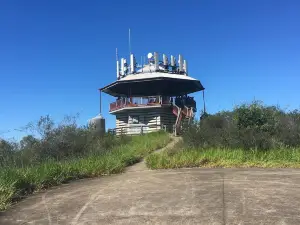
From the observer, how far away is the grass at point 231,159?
1318 centimetres

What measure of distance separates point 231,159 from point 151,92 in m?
31.2

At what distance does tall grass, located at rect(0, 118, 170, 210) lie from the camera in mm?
9477

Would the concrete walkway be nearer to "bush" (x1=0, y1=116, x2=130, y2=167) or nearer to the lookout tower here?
"bush" (x1=0, y1=116, x2=130, y2=167)

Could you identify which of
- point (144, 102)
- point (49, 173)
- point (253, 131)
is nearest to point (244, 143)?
point (253, 131)

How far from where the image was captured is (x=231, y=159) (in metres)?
13.8

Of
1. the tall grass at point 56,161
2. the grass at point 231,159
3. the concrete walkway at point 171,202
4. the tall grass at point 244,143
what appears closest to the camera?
the concrete walkway at point 171,202

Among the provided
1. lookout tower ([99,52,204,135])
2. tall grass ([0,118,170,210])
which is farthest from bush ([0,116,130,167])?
lookout tower ([99,52,204,135])

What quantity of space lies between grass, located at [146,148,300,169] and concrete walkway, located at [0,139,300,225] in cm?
272

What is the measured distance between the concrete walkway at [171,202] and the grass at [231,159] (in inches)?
107

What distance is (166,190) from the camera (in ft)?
28.7

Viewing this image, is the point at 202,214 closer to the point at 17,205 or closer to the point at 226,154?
the point at 17,205

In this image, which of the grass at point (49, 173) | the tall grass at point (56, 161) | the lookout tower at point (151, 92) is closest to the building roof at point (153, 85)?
the lookout tower at point (151, 92)

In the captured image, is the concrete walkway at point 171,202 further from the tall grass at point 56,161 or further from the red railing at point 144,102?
the red railing at point 144,102

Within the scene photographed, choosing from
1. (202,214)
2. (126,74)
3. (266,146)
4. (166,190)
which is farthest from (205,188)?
(126,74)
